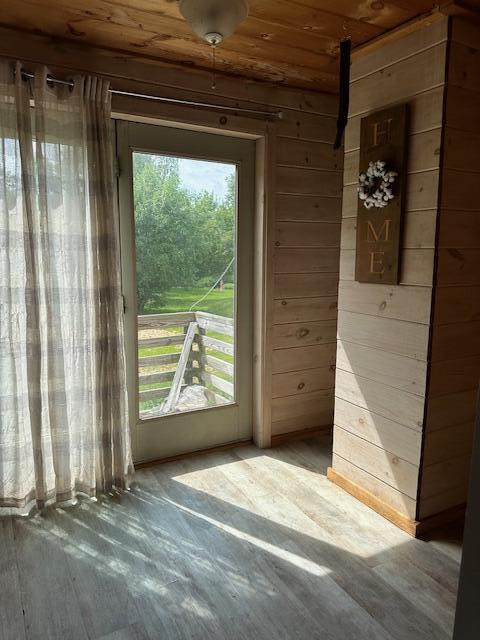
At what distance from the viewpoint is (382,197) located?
6.85 ft

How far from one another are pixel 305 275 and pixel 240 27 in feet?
4.98

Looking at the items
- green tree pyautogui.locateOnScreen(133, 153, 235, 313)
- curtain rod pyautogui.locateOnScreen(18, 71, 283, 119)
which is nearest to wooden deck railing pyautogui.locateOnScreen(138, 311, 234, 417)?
green tree pyautogui.locateOnScreen(133, 153, 235, 313)

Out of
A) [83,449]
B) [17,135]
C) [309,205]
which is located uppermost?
[17,135]

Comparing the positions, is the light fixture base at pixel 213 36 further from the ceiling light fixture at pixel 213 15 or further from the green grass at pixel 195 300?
the green grass at pixel 195 300

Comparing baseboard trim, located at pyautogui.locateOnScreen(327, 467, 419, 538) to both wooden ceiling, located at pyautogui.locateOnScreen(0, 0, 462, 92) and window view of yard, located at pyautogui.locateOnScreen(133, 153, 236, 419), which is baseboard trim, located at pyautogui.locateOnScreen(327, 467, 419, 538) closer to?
window view of yard, located at pyautogui.locateOnScreen(133, 153, 236, 419)

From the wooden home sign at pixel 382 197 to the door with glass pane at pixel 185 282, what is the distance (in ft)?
2.92

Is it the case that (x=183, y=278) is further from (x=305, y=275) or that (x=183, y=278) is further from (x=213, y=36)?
(x=213, y=36)

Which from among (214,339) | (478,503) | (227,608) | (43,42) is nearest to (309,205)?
(214,339)

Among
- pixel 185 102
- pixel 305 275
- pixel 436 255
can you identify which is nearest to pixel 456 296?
pixel 436 255

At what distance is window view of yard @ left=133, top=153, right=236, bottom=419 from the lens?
8.55 ft

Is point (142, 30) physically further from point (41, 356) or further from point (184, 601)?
point (184, 601)

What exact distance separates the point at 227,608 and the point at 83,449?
111 cm

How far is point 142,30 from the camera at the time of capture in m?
2.08

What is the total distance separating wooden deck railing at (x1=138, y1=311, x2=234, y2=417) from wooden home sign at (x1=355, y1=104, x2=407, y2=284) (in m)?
1.07
